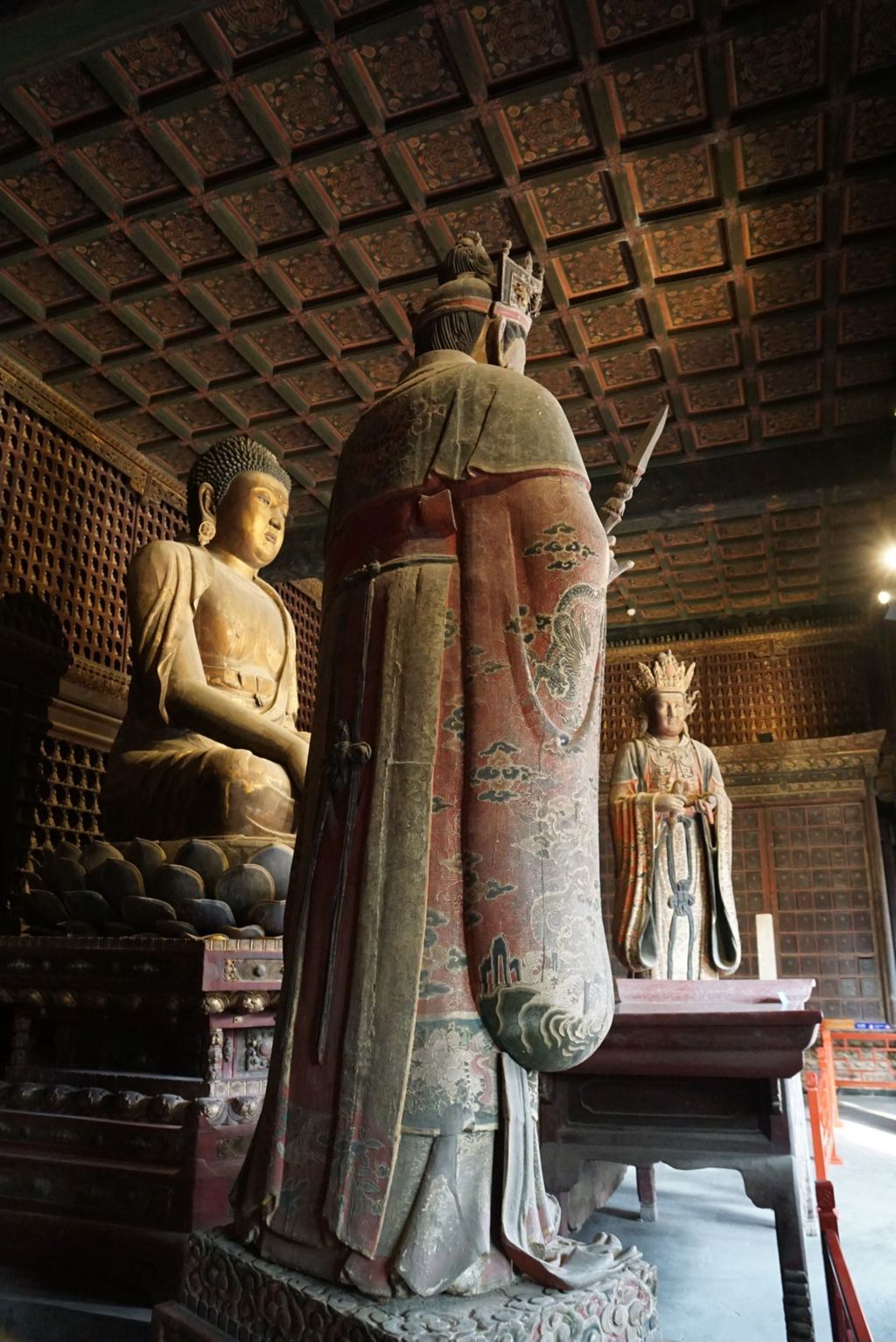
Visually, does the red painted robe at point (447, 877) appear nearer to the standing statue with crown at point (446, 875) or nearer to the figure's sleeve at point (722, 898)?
the standing statue with crown at point (446, 875)

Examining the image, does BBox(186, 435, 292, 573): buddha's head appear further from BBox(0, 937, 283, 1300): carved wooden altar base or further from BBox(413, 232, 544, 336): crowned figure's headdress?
BBox(413, 232, 544, 336): crowned figure's headdress

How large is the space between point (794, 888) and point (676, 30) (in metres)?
8.37

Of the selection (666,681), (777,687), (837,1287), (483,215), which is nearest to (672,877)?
(666,681)

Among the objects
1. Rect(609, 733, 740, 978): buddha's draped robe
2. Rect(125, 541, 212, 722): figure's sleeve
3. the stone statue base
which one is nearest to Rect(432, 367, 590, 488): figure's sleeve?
the stone statue base

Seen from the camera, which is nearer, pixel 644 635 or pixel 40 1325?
pixel 40 1325

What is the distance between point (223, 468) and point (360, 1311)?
158 inches

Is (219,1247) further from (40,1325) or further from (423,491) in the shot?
(423,491)

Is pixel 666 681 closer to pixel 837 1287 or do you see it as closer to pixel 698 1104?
pixel 698 1104

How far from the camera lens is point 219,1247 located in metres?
1.50

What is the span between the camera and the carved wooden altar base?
7.55 ft

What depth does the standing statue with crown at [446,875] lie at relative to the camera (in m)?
1.37

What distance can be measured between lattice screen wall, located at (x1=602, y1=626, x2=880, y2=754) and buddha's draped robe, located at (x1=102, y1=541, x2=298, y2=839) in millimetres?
6573

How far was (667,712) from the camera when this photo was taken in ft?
20.9

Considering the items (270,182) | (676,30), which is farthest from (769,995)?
(270,182)
